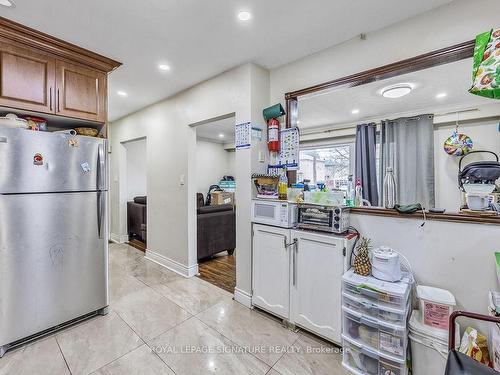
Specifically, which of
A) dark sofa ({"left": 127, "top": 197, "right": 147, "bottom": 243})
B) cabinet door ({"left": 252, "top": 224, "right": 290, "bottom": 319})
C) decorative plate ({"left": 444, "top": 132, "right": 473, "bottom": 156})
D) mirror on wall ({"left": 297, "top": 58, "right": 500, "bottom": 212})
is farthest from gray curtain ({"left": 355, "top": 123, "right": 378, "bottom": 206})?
dark sofa ({"left": 127, "top": 197, "right": 147, "bottom": 243})

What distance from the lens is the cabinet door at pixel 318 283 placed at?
1801 millimetres

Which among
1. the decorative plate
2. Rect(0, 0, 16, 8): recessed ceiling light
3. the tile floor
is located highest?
Rect(0, 0, 16, 8): recessed ceiling light

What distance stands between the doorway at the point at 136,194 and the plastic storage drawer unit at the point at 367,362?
12.9 ft

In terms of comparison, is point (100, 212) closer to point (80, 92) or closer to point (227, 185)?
point (80, 92)

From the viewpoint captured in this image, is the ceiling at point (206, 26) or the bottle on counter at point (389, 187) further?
the bottle on counter at point (389, 187)

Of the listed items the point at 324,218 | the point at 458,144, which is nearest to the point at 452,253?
the point at 324,218

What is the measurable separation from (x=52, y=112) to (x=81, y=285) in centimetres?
159

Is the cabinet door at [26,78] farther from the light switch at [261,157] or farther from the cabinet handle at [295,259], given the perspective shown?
the cabinet handle at [295,259]

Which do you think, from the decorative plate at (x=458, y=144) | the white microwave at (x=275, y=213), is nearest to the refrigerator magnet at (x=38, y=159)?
the white microwave at (x=275, y=213)

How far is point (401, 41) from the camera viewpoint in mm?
1854

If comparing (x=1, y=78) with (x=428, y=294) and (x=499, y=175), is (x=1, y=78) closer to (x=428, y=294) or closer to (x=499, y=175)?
(x=428, y=294)

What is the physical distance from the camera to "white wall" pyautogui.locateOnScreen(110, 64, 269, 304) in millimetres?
2535

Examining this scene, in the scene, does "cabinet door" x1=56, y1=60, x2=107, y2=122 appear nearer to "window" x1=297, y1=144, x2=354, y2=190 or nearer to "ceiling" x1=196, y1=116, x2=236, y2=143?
"window" x1=297, y1=144, x2=354, y2=190

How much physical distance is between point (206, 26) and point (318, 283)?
2.31 metres
